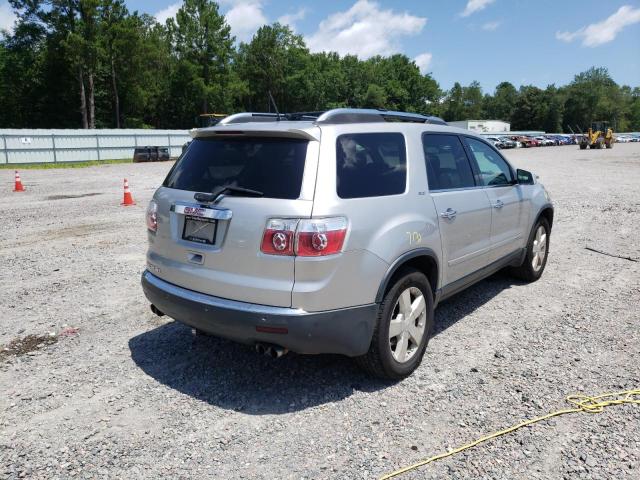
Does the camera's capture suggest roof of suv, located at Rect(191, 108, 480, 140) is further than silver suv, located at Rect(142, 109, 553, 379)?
Yes

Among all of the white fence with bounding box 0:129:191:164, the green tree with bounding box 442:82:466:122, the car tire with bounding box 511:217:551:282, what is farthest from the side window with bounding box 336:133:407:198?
the green tree with bounding box 442:82:466:122

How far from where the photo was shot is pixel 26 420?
322 centimetres

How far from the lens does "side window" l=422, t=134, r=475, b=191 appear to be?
4078 mm

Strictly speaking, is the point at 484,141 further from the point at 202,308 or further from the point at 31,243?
the point at 31,243

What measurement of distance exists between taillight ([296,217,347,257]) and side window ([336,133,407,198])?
270mm

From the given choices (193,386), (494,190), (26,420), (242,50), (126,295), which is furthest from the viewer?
(242,50)

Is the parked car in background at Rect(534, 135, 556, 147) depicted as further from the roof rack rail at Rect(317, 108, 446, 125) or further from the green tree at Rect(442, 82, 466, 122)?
the roof rack rail at Rect(317, 108, 446, 125)

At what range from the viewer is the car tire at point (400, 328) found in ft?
11.3

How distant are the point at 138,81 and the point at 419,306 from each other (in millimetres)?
62493

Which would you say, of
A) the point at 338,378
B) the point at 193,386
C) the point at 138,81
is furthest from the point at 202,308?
the point at 138,81

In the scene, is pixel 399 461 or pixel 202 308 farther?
pixel 202 308

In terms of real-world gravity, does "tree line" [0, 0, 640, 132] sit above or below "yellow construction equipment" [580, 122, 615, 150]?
above

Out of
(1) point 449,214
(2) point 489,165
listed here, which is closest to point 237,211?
(1) point 449,214

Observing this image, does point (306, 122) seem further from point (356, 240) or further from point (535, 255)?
point (535, 255)
